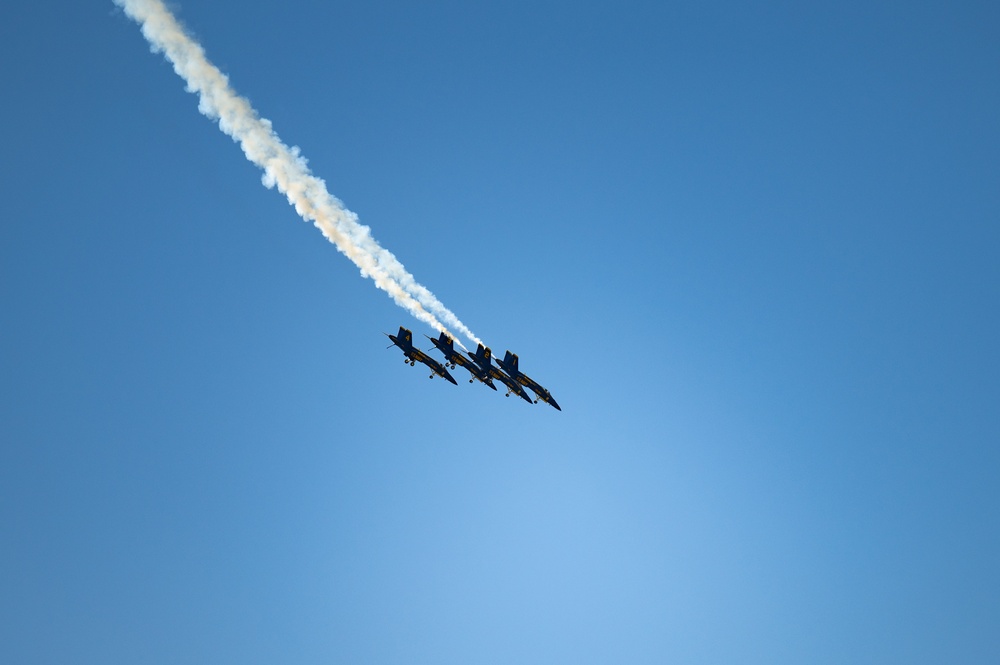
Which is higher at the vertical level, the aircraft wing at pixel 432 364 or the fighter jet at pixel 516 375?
the fighter jet at pixel 516 375

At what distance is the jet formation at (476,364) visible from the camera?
92812 mm

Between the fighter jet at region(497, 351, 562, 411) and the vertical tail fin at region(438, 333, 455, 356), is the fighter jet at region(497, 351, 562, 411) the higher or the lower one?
the higher one

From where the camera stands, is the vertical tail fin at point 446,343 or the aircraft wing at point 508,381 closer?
the vertical tail fin at point 446,343

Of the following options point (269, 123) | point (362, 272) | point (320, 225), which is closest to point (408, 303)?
point (362, 272)

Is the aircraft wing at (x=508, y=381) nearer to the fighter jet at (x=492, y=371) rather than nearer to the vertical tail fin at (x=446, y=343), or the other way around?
the fighter jet at (x=492, y=371)

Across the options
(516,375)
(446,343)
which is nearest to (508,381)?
(516,375)

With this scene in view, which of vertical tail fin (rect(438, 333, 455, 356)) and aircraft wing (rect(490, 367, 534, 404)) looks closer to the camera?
vertical tail fin (rect(438, 333, 455, 356))

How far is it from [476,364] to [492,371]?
5.84ft

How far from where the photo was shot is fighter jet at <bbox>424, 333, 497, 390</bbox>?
92375mm

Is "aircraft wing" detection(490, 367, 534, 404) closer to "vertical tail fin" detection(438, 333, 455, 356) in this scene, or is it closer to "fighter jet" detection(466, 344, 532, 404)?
"fighter jet" detection(466, 344, 532, 404)

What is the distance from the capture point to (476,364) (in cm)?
9544

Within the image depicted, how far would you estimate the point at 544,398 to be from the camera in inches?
3900

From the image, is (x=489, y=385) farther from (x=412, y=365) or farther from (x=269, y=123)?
(x=269, y=123)

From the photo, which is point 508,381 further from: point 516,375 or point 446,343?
point 446,343
